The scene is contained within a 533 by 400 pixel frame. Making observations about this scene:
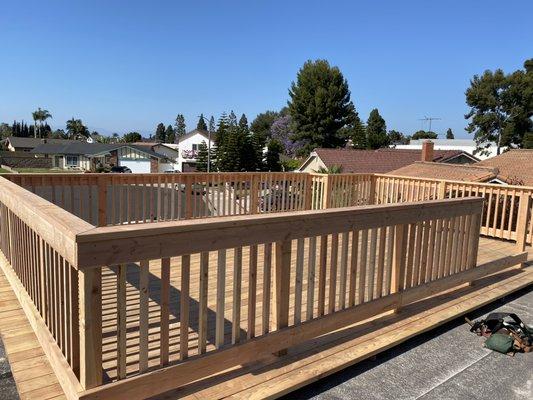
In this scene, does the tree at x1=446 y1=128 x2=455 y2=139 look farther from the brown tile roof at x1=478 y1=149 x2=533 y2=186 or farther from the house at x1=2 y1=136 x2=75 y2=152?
the brown tile roof at x1=478 y1=149 x2=533 y2=186

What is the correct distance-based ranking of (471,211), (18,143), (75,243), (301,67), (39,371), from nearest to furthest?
(75,243)
(39,371)
(471,211)
(301,67)
(18,143)

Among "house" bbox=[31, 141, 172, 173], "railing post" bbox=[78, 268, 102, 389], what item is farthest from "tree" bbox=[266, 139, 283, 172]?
"railing post" bbox=[78, 268, 102, 389]

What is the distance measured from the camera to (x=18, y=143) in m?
71.3

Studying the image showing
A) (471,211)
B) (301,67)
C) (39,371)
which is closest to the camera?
(39,371)

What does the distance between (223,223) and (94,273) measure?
25.6 inches

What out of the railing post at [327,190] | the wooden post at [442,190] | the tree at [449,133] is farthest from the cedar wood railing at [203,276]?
the tree at [449,133]

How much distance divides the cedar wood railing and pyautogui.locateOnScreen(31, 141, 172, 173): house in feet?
153

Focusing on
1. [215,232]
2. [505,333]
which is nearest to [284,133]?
[505,333]

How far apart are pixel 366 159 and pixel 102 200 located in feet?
72.0

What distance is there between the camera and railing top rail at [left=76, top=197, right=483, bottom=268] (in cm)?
179

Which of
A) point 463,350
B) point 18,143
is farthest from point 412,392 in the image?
point 18,143

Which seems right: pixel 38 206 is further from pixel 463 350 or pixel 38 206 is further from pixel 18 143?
pixel 18 143

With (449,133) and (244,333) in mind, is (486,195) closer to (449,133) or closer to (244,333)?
(244,333)

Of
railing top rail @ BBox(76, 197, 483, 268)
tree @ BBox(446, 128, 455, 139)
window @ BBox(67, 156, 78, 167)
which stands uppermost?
tree @ BBox(446, 128, 455, 139)
